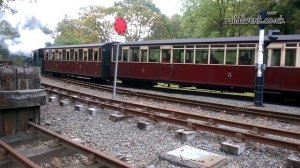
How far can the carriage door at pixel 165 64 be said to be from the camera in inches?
649

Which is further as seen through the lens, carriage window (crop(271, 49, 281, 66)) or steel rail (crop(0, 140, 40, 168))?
carriage window (crop(271, 49, 281, 66))

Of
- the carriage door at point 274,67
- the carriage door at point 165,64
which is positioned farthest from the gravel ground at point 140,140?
the carriage door at point 165,64

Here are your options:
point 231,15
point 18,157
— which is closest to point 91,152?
point 18,157

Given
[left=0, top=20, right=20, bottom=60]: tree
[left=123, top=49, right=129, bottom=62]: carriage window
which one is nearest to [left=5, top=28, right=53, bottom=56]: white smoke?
[left=0, top=20, right=20, bottom=60]: tree

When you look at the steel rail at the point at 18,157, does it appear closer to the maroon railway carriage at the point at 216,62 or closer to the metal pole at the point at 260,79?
the metal pole at the point at 260,79

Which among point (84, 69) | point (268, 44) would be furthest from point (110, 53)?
point (268, 44)

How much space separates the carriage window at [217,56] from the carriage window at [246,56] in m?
0.89

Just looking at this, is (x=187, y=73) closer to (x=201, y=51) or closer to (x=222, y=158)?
(x=201, y=51)

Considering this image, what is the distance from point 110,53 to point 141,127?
13739 mm

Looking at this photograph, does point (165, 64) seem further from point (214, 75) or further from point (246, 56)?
point (246, 56)

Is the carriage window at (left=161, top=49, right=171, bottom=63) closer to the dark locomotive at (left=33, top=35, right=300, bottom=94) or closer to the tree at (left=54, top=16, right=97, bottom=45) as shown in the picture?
the dark locomotive at (left=33, top=35, right=300, bottom=94)

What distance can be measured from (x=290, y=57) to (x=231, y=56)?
2.44 metres

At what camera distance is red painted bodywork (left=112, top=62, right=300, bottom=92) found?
12.4m

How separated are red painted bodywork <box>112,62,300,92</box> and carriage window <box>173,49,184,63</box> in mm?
253
